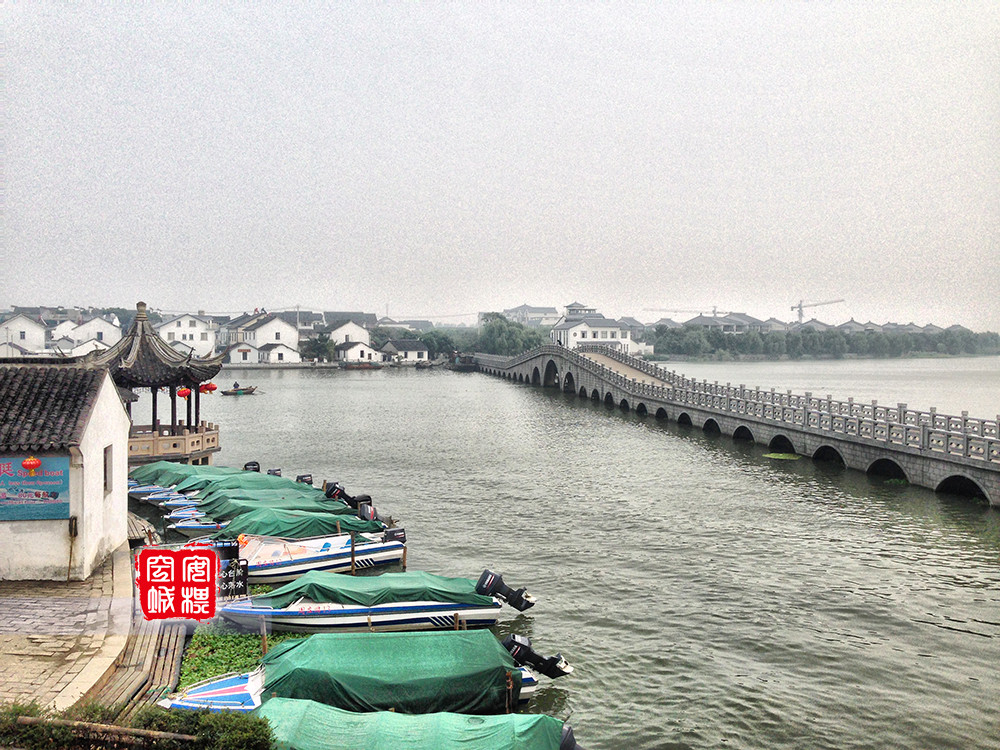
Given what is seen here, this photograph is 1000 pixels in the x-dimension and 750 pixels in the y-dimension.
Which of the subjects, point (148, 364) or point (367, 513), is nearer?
point (367, 513)

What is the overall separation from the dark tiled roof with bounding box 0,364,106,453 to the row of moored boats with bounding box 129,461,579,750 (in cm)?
581

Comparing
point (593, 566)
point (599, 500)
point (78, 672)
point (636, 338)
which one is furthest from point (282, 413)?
point (636, 338)

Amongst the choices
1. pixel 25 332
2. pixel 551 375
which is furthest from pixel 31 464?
pixel 25 332

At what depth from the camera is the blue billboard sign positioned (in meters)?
18.5

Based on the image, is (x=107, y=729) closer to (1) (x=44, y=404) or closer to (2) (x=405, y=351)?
(1) (x=44, y=404)

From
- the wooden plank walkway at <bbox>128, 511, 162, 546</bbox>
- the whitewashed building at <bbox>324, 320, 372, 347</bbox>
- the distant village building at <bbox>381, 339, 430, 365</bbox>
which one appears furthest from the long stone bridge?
the whitewashed building at <bbox>324, 320, 372, 347</bbox>

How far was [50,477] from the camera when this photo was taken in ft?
61.7

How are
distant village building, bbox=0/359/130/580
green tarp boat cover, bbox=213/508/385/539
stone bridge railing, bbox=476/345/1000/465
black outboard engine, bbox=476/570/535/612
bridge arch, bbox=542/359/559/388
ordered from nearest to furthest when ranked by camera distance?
distant village building, bbox=0/359/130/580
black outboard engine, bbox=476/570/535/612
green tarp boat cover, bbox=213/508/385/539
stone bridge railing, bbox=476/345/1000/465
bridge arch, bbox=542/359/559/388

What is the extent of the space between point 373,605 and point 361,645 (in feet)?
13.0

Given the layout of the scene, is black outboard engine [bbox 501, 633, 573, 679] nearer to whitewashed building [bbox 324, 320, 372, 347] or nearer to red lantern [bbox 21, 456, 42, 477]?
red lantern [bbox 21, 456, 42, 477]

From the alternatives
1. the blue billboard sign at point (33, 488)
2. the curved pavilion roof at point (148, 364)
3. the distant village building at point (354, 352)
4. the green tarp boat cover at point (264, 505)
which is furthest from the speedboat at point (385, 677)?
the distant village building at point (354, 352)

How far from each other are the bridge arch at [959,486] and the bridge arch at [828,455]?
25.6 feet

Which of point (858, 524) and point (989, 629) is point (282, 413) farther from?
point (989, 629)

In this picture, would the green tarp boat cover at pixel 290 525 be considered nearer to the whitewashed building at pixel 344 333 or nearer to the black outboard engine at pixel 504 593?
the black outboard engine at pixel 504 593
